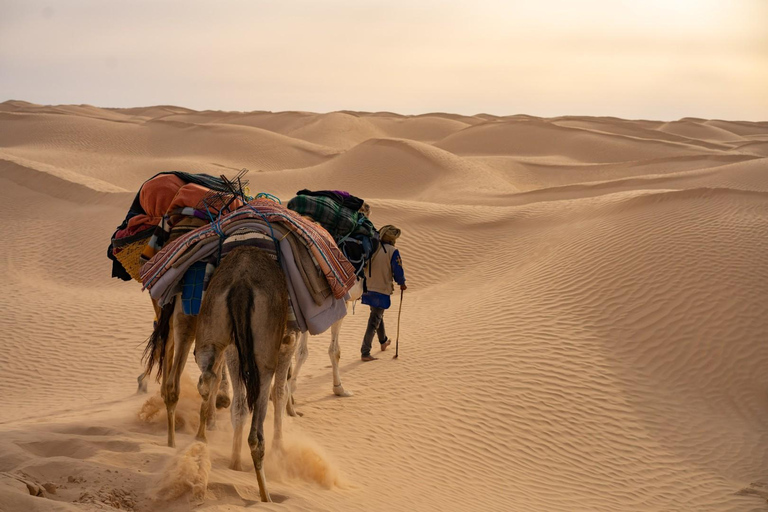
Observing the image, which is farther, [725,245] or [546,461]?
[725,245]

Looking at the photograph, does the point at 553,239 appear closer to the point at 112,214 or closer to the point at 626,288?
the point at 626,288

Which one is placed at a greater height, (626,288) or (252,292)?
(252,292)

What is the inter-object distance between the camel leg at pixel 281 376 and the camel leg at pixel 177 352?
86 cm

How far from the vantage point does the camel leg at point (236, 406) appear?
5555 millimetres

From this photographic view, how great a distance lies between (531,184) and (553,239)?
21.8 metres

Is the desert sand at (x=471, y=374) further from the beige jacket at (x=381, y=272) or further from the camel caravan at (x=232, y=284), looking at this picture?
the beige jacket at (x=381, y=272)

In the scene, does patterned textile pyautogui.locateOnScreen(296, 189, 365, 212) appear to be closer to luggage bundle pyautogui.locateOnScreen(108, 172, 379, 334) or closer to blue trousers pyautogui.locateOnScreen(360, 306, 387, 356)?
luggage bundle pyautogui.locateOnScreen(108, 172, 379, 334)

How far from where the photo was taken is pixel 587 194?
90.4 ft

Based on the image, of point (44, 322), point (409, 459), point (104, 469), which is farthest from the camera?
point (44, 322)

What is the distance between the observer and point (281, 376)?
6113 mm

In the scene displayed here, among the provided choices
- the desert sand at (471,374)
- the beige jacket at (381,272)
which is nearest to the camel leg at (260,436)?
the desert sand at (471,374)

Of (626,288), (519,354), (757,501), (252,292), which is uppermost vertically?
(252,292)

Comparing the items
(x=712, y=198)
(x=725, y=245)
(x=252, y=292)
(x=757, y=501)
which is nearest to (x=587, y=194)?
(x=712, y=198)

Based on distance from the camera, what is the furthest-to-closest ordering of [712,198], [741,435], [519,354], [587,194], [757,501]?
[587,194]
[712,198]
[519,354]
[741,435]
[757,501]
